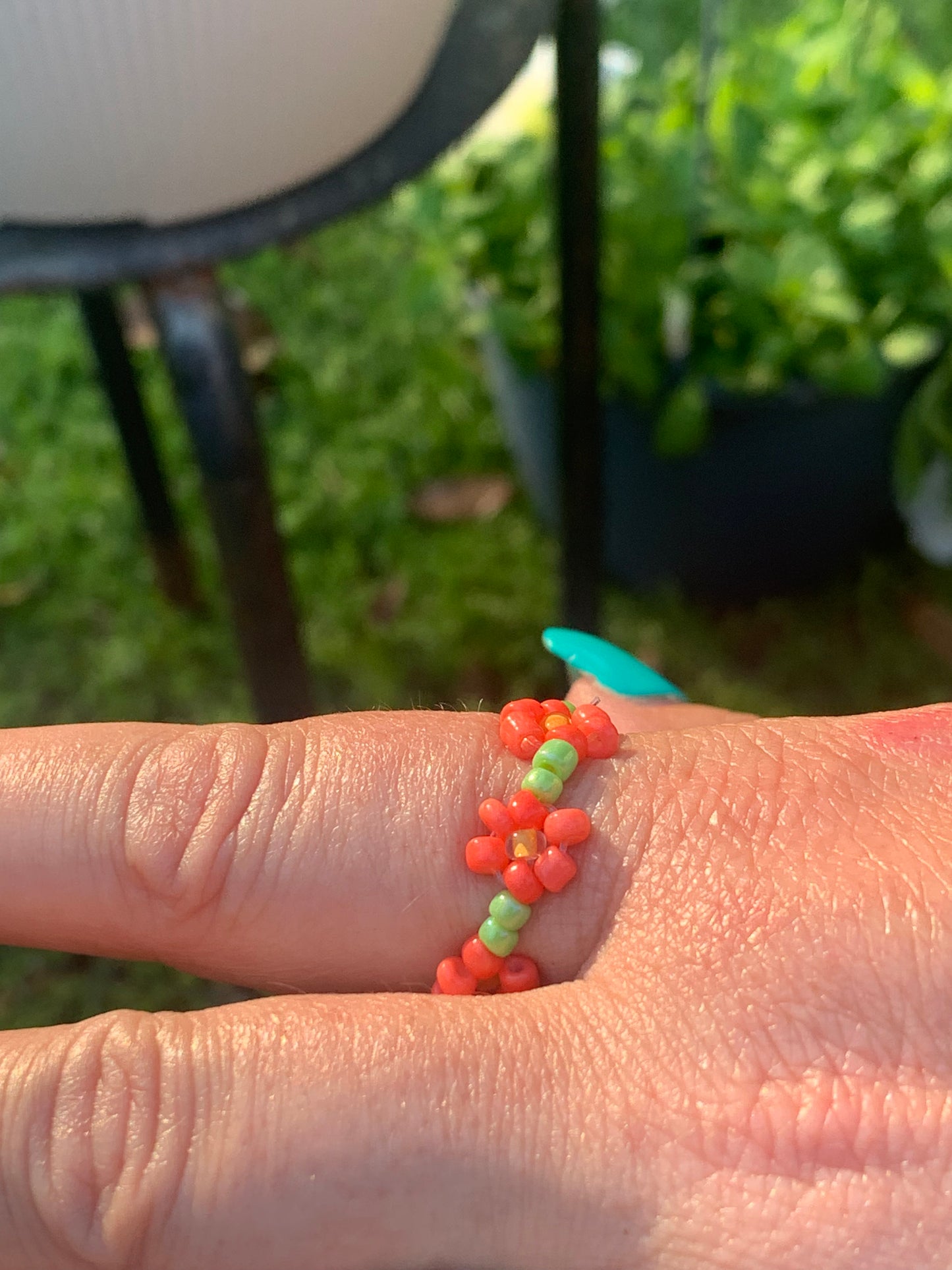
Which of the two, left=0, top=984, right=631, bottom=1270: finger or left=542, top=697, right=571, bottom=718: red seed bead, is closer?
left=0, top=984, right=631, bottom=1270: finger

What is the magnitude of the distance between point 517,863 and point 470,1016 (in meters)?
0.11

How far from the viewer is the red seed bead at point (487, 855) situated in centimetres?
77

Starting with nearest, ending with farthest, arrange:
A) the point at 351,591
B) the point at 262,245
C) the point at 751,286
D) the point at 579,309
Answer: the point at 262,245 < the point at 579,309 < the point at 751,286 < the point at 351,591

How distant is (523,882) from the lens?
0.77m

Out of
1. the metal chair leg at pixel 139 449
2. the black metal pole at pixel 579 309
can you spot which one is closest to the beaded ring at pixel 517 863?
the black metal pole at pixel 579 309

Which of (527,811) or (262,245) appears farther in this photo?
(262,245)

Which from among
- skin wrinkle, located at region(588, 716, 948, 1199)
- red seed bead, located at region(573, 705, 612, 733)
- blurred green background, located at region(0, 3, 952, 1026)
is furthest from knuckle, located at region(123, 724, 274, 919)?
blurred green background, located at region(0, 3, 952, 1026)

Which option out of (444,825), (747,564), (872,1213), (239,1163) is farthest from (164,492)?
(872,1213)

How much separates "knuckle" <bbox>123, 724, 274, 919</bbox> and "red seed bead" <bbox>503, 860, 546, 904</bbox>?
0.19 meters

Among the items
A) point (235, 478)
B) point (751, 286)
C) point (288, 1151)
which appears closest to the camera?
point (288, 1151)

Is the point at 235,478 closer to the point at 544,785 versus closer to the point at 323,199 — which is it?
the point at 323,199

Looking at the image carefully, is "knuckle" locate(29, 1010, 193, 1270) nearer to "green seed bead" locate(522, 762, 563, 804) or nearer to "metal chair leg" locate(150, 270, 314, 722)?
"green seed bead" locate(522, 762, 563, 804)

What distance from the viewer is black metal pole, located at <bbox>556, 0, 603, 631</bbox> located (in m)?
1.13

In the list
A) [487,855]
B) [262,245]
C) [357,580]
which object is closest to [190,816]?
[487,855]
